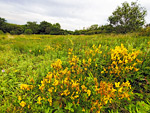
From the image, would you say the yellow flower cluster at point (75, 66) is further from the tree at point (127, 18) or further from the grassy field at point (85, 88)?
the tree at point (127, 18)

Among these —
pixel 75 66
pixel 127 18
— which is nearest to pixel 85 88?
pixel 75 66

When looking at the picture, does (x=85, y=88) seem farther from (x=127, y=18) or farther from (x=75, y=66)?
(x=127, y=18)

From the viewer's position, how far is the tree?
2405cm

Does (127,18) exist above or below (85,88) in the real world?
above

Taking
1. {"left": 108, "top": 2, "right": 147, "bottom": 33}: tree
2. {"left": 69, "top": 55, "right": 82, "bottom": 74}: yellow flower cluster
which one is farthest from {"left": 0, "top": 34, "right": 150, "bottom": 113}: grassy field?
{"left": 108, "top": 2, "right": 147, "bottom": 33}: tree

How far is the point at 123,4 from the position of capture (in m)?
25.8

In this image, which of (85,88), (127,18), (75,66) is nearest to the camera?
(85,88)

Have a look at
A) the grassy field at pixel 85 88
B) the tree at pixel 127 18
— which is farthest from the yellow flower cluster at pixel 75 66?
the tree at pixel 127 18

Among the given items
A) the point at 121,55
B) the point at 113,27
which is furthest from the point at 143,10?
the point at 121,55

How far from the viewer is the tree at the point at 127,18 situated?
24.0m

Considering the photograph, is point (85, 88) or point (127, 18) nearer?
point (85, 88)

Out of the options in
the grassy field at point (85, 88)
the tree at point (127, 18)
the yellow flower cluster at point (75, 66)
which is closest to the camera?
the grassy field at point (85, 88)

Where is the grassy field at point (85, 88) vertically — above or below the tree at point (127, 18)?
below

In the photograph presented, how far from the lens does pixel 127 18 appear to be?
82.9ft
